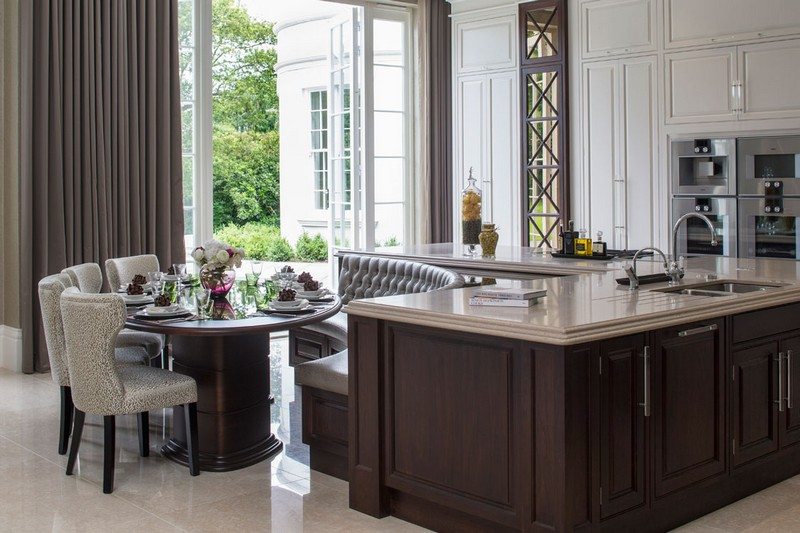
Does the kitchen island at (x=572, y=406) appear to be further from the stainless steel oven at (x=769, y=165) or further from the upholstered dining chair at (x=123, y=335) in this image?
the stainless steel oven at (x=769, y=165)

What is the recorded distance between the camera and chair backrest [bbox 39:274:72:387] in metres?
4.29

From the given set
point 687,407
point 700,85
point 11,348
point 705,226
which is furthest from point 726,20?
point 11,348

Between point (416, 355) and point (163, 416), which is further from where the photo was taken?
point (163, 416)

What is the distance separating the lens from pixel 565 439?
3037 mm

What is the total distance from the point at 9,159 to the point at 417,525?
454 cm

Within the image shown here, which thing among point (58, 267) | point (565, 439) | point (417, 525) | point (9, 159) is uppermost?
point (9, 159)

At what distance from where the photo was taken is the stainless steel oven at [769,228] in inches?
248

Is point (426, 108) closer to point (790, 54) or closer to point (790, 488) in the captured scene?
point (790, 54)

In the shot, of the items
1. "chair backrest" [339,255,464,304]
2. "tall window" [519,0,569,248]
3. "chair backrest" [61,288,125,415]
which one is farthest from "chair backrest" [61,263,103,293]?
"tall window" [519,0,569,248]

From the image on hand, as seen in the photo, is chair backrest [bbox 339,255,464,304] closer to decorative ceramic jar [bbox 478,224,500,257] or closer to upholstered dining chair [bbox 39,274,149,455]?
decorative ceramic jar [bbox 478,224,500,257]

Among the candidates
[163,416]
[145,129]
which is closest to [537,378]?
[163,416]

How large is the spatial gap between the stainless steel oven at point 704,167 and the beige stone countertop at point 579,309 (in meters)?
2.32

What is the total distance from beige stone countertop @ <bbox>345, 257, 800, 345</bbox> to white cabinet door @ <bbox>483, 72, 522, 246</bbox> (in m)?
3.65

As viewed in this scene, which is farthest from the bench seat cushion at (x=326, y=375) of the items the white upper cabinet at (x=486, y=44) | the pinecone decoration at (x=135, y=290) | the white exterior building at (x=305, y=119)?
the white exterior building at (x=305, y=119)
